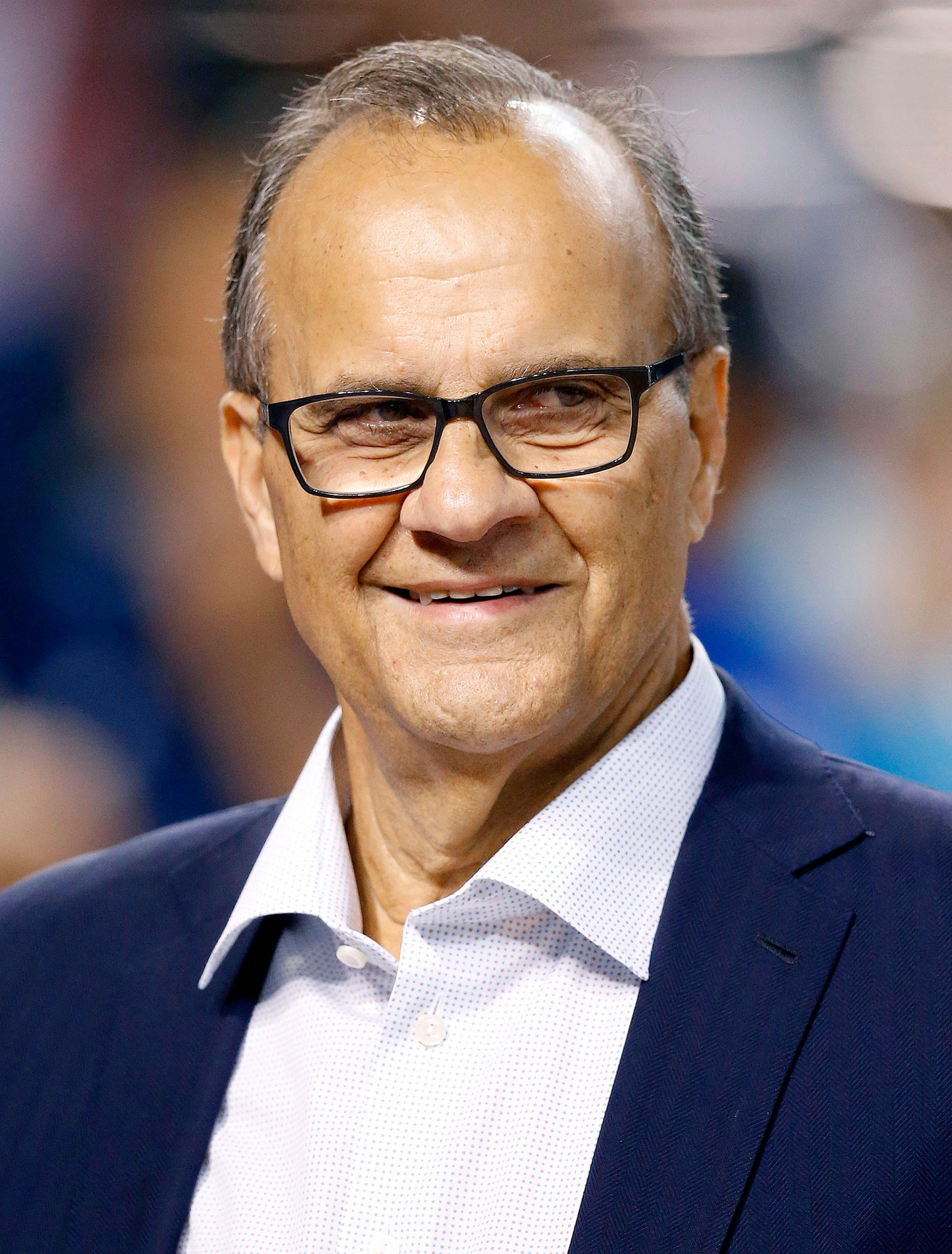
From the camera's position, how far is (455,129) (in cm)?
158

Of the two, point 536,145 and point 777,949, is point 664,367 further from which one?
point 777,949

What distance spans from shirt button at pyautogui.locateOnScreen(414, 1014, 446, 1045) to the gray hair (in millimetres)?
801

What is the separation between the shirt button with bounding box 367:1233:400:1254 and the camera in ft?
4.70

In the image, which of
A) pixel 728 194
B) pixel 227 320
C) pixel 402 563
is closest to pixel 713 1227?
pixel 402 563

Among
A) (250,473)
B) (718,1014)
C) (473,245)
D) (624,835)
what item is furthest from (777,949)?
(250,473)

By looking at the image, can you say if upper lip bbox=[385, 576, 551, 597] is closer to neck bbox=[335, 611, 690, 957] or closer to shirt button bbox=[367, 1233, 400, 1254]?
neck bbox=[335, 611, 690, 957]

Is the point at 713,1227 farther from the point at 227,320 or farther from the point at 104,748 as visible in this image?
the point at 104,748

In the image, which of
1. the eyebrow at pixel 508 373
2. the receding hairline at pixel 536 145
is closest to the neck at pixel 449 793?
the eyebrow at pixel 508 373

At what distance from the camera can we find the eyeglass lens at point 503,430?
1535 millimetres

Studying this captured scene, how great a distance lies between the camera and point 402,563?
157cm

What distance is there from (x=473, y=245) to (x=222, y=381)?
1730 mm

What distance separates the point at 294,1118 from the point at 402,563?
662mm

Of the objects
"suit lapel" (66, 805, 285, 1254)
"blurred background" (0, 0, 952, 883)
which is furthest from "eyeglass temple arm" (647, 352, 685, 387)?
"blurred background" (0, 0, 952, 883)

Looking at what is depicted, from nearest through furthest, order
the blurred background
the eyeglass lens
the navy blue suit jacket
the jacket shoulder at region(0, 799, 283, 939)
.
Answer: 1. the navy blue suit jacket
2. the eyeglass lens
3. the jacket shoulder at region(0, 799, 283, 939)
4. the blurred background
